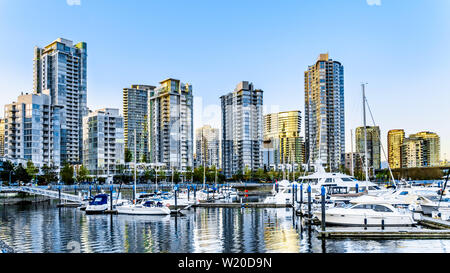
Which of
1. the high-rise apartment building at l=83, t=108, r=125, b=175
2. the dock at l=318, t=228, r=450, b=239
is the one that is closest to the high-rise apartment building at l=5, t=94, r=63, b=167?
the high-rise apartment building at l=83, t=108, r=125, b=175

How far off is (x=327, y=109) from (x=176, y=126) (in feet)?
155

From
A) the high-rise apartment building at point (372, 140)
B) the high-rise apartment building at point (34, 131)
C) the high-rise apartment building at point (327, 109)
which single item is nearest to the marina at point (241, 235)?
the high-rise apartment building at point (372, 140)

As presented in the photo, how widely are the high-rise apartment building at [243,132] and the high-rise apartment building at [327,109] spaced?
2150 cm

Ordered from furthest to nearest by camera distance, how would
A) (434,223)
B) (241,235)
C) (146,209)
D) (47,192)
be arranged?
(47,192), (146,209), (434,223), (241,235)

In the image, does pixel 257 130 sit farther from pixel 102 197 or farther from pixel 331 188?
pixel 102 197

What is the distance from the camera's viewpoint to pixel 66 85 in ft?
404

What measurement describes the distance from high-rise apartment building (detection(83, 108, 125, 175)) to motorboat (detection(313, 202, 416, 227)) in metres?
89.6

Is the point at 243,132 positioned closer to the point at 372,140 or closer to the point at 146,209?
the point at 372,140

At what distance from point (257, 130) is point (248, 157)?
926 cm

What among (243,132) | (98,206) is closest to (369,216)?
(98,206)

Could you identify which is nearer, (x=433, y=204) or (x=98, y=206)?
(x=433, y=204)

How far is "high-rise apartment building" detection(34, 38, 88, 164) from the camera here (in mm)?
115500

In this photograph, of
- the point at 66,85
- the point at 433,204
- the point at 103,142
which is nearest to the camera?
the point at 433,204
